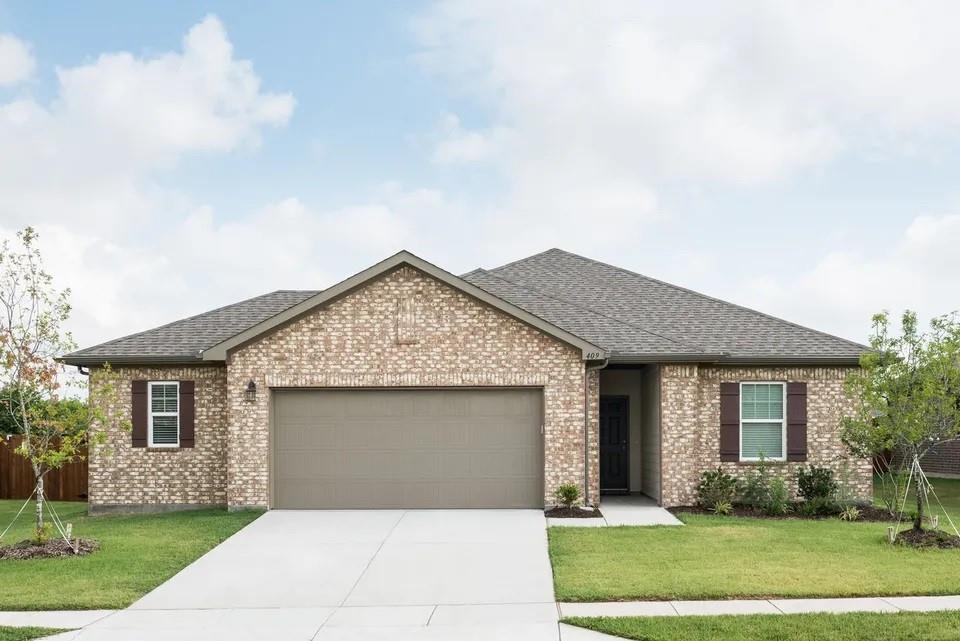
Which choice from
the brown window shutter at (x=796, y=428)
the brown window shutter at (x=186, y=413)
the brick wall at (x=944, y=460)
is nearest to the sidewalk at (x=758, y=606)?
the brown window shutter at (x=796, y=428)

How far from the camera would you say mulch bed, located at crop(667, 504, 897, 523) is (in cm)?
1612

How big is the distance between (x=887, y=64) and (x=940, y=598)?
12073mm

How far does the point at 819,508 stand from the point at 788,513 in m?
0.58

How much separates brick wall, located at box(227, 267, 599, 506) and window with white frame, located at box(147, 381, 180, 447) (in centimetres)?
178

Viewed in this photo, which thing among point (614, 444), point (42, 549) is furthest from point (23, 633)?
point (614, 444)

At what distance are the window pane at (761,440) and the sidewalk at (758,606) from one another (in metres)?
7.94

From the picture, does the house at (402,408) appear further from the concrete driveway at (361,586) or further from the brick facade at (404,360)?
the concrete driveway at (361,586)

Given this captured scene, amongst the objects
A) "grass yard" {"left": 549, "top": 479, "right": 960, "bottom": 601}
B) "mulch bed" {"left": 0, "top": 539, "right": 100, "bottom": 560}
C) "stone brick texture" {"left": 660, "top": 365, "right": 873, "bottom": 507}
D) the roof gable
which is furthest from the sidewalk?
"stone brick texture" {"left": 660, "top": 365, "right": 873, "bottom": 507}

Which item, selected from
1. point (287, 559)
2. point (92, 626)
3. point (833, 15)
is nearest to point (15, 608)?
point (92, 626)

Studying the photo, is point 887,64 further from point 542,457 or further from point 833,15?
point 542,457

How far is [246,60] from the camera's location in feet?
61.0

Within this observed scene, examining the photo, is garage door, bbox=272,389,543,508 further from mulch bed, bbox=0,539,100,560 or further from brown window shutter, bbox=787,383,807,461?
brown window shutter, bbox=787,383,807,461

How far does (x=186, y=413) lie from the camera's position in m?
17.6

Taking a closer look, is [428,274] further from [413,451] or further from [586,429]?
[586,429]
